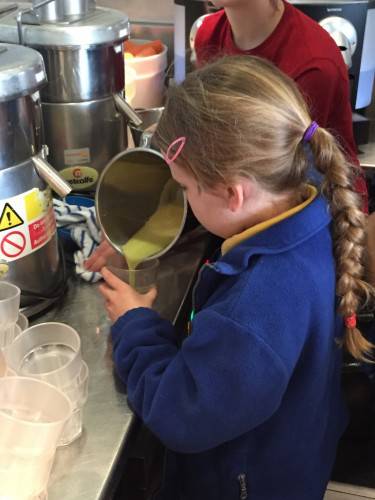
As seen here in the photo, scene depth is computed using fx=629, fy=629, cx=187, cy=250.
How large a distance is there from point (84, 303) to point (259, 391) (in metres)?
0.37

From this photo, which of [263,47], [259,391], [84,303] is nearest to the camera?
[259,391]

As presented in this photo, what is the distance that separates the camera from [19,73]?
76cm

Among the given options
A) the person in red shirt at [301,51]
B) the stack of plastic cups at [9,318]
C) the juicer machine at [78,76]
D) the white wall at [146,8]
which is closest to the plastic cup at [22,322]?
the stack of plastic cups at [9,318]

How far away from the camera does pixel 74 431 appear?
2.36 feet

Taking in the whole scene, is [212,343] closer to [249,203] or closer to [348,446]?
[249,203]

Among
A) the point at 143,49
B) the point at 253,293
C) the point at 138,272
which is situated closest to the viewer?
the point at 253,293

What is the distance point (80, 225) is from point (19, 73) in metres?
0.36

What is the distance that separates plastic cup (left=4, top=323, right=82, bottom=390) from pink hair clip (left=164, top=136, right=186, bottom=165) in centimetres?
25

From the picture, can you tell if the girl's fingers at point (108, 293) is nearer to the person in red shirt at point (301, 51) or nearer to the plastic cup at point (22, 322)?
the plastic cup at point (22, 322)

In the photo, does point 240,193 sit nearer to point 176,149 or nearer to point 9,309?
point 176,149

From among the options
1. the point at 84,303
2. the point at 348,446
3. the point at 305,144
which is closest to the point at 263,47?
the point at 305,144

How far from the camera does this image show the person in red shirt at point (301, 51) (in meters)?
1.12

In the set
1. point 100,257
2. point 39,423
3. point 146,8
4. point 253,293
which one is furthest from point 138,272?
point 146,8

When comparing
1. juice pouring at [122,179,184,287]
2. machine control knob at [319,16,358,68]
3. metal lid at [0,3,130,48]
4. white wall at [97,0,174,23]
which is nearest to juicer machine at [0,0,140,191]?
metal lid at [0,3,130,48]
